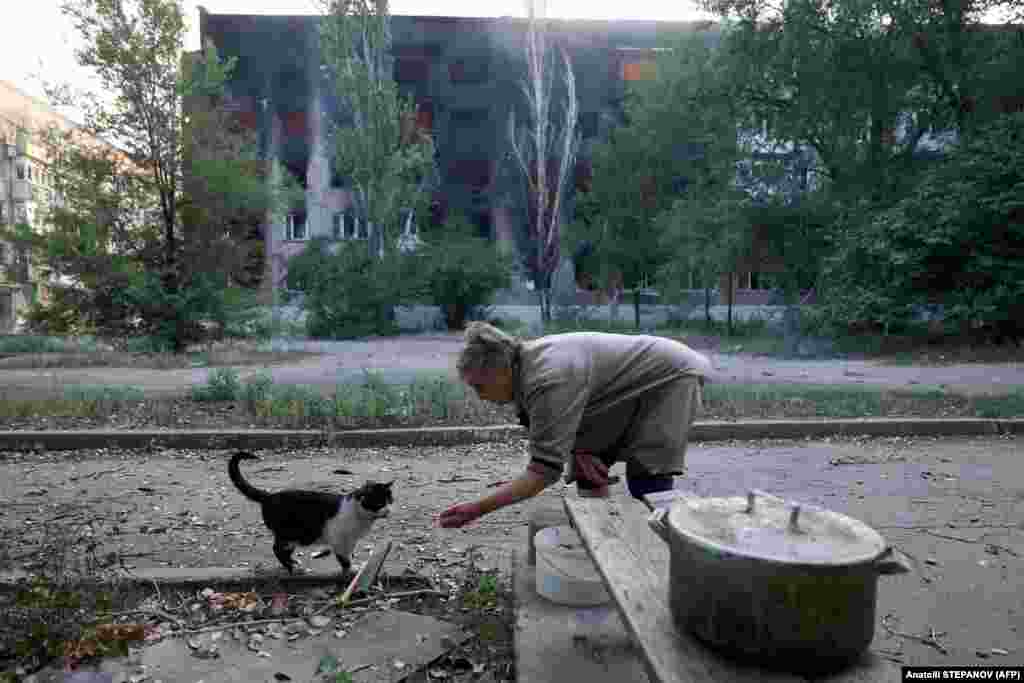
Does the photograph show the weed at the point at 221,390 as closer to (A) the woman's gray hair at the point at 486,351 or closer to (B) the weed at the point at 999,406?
(A) the woman's gray hair at the point at 486,351

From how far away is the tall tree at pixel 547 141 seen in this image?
27.5m

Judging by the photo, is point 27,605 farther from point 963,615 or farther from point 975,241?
point 975,241

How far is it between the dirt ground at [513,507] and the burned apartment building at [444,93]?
84.1 feet

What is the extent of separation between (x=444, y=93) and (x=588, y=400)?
31.8m

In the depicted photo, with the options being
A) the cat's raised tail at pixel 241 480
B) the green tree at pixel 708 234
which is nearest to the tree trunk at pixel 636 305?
the green tree at pixel 708 234

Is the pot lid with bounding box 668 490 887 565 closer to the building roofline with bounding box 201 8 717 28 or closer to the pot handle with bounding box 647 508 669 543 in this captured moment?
the pot handle with bounding box 647 508 669 543

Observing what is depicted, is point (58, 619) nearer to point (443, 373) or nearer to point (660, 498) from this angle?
point (660, 498)

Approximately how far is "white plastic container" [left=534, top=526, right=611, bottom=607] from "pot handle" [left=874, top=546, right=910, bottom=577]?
1.60 m

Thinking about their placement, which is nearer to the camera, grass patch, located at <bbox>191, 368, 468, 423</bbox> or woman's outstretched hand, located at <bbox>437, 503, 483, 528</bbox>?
woman's outstretched hand, located at <bbox>437, 503, 483, 528</bbox>

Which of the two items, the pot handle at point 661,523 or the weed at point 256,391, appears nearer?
the pot handle at point 661,523

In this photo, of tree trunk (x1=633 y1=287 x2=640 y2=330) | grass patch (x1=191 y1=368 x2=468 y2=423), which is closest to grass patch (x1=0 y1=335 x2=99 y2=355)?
grass patch (x1=191 y1=368 x2=468 y2=423)

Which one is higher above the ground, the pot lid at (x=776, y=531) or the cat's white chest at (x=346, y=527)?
the pot lid at (x=776, y=531)

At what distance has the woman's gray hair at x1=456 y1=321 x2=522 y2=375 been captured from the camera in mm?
2875

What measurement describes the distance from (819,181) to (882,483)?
17.4m
